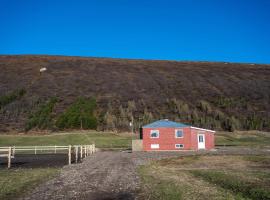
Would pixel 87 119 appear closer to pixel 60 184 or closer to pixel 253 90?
pixel 253 90

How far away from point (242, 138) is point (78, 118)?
33.0 meters

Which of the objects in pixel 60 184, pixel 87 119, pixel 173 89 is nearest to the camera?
pixel 60 184

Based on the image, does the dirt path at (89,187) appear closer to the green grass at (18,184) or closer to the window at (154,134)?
the green grass at (18,184)

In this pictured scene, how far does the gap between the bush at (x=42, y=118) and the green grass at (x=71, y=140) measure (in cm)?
792

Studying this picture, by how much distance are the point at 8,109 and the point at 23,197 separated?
69536 millimetres

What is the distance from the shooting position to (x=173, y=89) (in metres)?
92.3

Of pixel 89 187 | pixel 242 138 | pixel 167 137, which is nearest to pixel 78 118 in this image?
pixel 167 137

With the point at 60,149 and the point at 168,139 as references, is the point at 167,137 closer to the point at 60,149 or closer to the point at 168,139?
the point at 168,139

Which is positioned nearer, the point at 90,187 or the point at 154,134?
the point at 90,187

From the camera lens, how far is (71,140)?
56469 millimetres

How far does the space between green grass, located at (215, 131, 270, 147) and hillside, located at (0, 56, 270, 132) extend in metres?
5.29

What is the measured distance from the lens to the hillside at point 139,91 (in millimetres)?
75000

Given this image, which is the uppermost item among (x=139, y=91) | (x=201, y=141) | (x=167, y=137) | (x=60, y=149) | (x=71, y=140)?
(x=139, y=91)

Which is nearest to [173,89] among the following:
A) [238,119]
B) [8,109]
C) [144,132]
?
[238,119]
